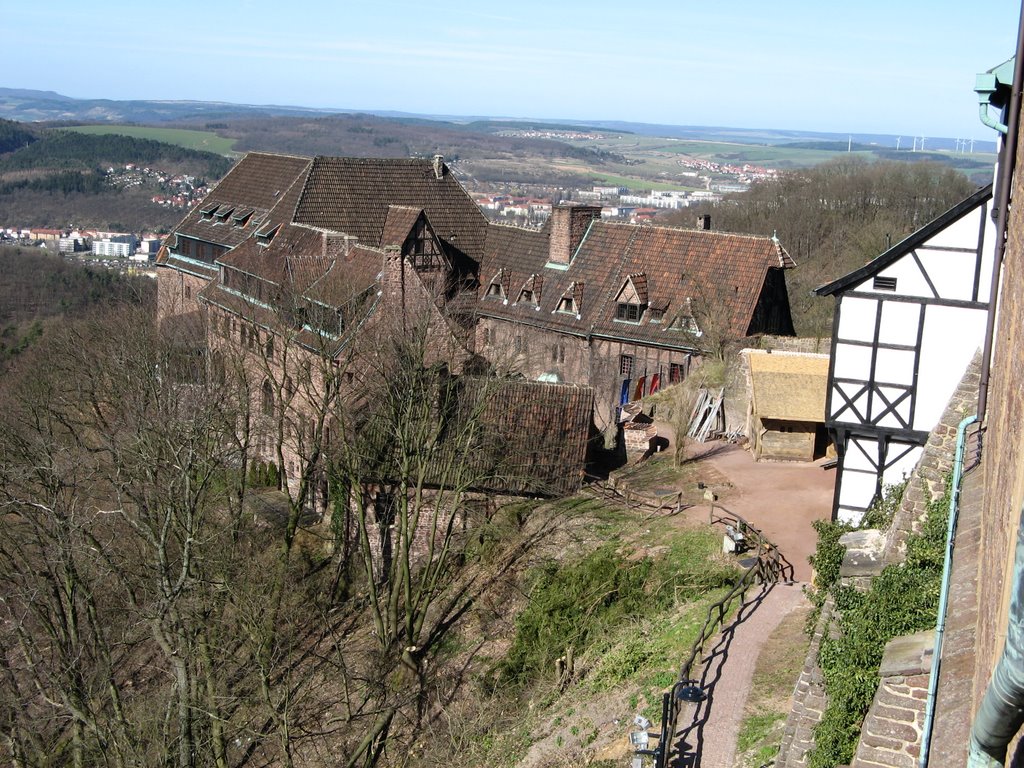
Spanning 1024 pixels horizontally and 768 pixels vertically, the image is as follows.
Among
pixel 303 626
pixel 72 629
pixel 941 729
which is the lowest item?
pixel 303 626

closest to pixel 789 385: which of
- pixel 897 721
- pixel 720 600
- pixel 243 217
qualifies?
pixel 720 600

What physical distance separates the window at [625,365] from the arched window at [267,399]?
12671 millimetres

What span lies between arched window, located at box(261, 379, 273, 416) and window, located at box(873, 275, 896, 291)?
17.7m

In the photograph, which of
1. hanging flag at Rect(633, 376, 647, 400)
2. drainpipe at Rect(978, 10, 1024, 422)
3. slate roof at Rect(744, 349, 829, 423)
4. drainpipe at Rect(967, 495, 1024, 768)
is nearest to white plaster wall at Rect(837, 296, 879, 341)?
slate roof at Rect(744, 349, 829, 423)

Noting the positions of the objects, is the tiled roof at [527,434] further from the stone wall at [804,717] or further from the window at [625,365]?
the stone wall at [804,717]

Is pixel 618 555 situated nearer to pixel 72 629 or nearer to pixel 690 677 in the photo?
pixel 690 677

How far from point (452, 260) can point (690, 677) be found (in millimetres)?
28840

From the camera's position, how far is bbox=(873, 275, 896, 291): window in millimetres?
21438

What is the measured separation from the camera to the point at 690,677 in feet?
58.9

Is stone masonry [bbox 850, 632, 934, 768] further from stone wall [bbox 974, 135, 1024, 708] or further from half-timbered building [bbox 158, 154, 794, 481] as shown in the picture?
half-timbered building [bbox 158, 154, 794, 481]

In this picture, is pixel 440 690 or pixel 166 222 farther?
pixel 166 222

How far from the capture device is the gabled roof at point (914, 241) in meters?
19.8

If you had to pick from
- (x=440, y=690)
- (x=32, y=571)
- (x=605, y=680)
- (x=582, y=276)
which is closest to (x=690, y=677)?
(x=605, y=680)

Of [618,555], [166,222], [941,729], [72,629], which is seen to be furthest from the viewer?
[166,222]
